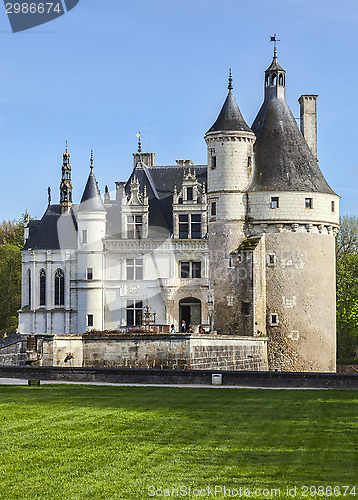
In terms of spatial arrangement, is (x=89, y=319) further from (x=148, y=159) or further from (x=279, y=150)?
(x=279, y=150)

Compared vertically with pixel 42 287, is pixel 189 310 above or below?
below

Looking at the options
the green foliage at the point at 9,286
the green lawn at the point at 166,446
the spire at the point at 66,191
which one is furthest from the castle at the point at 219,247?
the green lawn at the point at 166,446

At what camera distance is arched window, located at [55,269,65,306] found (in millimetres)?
54656

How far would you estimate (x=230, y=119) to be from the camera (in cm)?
4341

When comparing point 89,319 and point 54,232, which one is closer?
point 89,319

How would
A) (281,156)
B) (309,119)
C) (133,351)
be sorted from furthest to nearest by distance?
1. (309,119)
2. (281,156)
3. (133,351)

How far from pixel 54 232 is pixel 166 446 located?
45.2 meters

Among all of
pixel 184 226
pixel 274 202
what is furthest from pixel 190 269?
pixel 274 202

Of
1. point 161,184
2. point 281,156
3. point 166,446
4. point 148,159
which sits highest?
point 148,159

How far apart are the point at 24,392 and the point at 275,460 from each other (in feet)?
35.1

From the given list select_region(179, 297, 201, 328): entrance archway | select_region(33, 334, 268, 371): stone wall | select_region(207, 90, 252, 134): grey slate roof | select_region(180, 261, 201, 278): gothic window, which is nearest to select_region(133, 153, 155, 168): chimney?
select_region(180, 261, 201, 278): gothic window

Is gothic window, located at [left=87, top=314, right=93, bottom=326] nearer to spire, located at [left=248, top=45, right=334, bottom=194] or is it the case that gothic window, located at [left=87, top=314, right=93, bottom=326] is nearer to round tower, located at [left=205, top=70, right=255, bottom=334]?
round tower, located at [left=205, top=70, right=255, bottom=334]

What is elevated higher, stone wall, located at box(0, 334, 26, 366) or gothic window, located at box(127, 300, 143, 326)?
gothic window, located at box(127, 300, 143, 326)

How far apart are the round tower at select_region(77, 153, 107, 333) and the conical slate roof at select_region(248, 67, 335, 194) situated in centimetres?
1230
